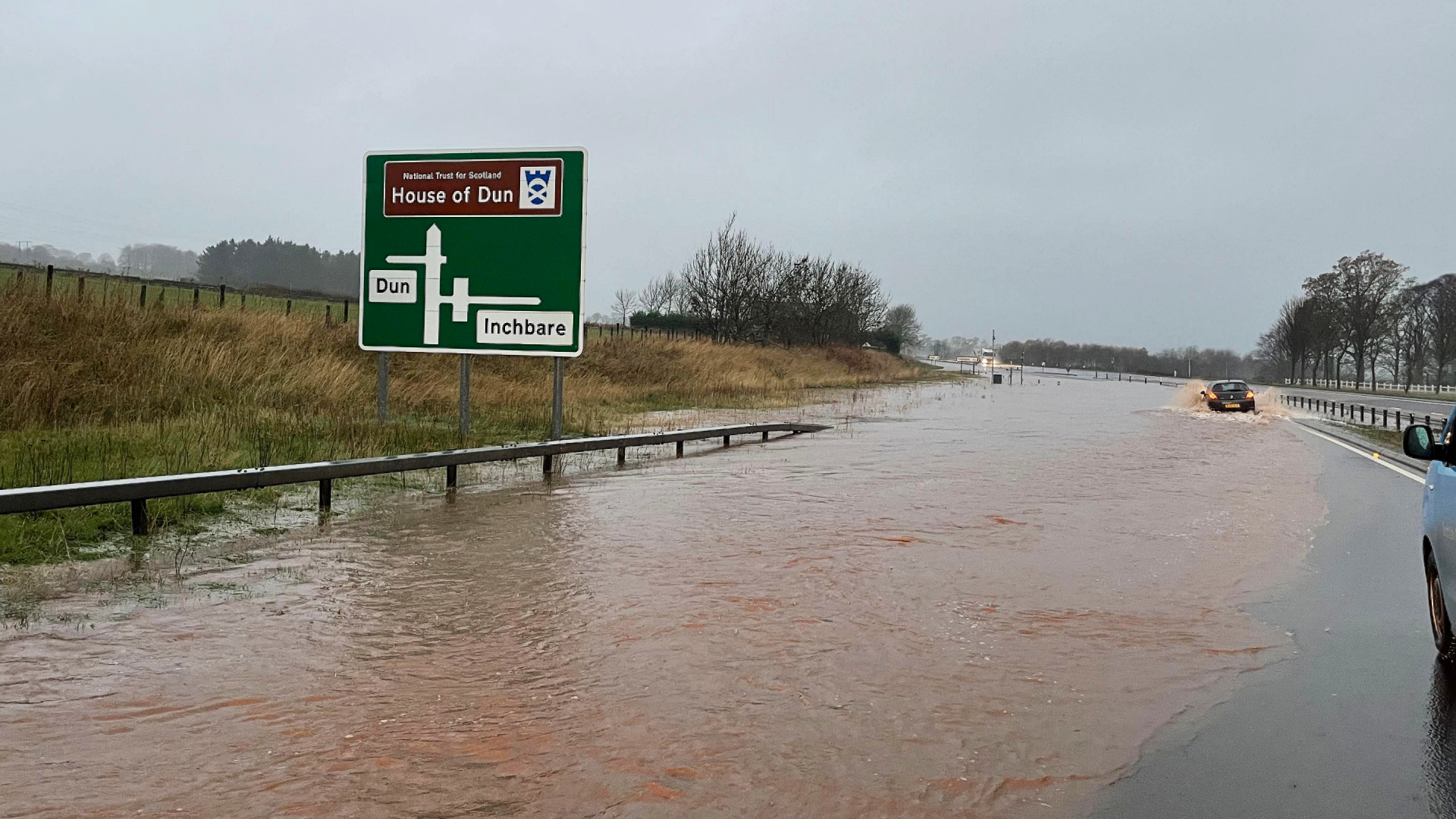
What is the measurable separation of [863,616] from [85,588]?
17.6 ft

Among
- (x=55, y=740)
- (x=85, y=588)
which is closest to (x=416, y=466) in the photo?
(x=85, y=588)

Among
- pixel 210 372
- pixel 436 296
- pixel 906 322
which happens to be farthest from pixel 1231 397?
pixel 906 322

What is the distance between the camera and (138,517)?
32.6ft

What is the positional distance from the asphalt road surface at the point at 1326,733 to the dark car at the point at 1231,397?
1515 inches

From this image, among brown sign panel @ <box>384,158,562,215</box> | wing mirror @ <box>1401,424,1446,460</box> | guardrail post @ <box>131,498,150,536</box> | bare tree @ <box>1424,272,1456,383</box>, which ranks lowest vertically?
guardrail post @ <box>131,498,150,536</box>

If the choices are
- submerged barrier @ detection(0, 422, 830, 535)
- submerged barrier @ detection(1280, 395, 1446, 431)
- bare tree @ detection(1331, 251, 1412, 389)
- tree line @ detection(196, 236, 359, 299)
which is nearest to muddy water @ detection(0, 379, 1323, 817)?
submerged barrier @ detection(0, 422, 830, 535)

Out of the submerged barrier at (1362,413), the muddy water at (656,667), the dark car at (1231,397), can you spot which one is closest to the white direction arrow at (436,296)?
the muddy water at (656,667)

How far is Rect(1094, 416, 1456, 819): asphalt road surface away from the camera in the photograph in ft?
14.3

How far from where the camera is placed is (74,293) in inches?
847

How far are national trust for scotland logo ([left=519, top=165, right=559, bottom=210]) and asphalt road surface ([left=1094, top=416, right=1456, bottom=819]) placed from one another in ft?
41.2

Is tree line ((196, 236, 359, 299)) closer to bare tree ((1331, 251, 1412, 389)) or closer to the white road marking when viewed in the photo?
bare tree ((1331, 251, 1412, 389))

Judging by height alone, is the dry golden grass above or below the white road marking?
above

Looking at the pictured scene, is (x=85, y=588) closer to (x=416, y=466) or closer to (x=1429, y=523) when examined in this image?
(x=416, y=466)

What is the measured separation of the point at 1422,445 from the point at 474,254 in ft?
47.3
